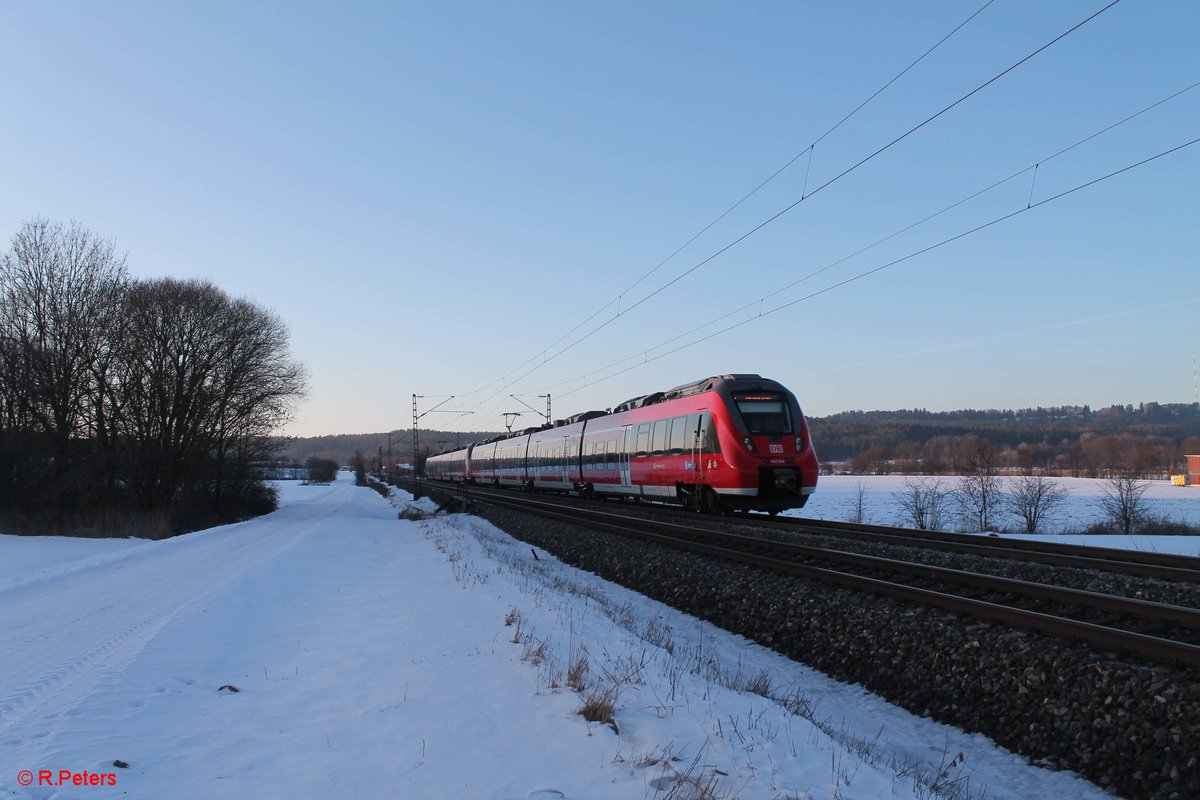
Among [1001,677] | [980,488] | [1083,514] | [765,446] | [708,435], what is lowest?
[1083,514]

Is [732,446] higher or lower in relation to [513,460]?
higher

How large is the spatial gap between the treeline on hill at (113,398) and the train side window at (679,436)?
78.9 ft

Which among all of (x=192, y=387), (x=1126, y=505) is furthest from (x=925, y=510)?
(x=192, y=387)

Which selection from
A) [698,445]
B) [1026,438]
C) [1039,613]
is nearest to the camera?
[1039,613]

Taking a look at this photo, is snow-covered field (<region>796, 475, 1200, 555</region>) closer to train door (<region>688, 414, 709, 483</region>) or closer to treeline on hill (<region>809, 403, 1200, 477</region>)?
treeline on hill (<region>809, 403, 1200, 477</region>)

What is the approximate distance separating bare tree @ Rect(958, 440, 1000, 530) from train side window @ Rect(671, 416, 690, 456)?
51.3 feet

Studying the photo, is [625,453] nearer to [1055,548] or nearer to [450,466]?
[1055,548]

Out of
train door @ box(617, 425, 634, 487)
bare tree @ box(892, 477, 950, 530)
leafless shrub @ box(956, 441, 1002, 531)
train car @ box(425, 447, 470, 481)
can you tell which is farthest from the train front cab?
train car @ box(425, 447, 470, 481)

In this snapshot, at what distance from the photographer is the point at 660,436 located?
2450cm

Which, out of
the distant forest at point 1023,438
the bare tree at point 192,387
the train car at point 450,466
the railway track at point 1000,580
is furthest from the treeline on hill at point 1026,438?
the bare tree at point 192,387

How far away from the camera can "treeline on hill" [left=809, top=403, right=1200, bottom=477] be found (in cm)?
7212

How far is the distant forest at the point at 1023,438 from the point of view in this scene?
71.9 m

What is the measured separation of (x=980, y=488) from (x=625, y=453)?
16.8 metres

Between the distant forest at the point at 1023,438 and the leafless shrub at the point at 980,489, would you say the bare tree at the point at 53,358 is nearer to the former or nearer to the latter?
the distant forest at the point at 1023,438
